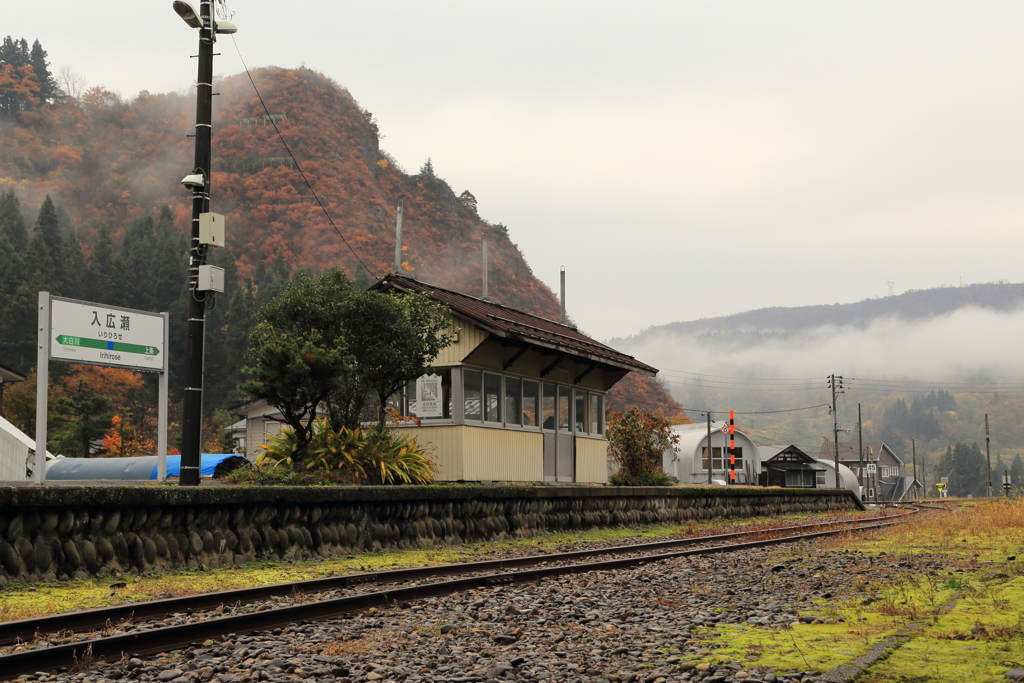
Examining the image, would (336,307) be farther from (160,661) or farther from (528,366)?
(160,661)

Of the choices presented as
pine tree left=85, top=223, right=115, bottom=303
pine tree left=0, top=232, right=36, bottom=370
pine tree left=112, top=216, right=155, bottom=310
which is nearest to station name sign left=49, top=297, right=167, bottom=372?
pine tree left=0, top=232, right=36, bottom=370

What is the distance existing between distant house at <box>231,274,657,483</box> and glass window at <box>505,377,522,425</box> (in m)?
0.02

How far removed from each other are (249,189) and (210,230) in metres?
115

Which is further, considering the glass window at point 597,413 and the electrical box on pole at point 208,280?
the glass window at point 597,413

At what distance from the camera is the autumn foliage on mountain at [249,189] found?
329 ft

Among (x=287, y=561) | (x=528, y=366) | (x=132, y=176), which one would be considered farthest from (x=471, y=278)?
(x=287, y=561)

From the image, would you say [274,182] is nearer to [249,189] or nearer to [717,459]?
[249,189]

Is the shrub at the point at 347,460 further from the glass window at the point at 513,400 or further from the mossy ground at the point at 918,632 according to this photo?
the mossy ground at the point at 918,632

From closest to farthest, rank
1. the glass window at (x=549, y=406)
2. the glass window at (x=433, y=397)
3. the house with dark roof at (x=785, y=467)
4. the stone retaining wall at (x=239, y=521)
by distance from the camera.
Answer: the stone retaining wall at (x=239, y=521) < the glass window at (x=433, y=397) < the glass window at (x=549, y=406) < the house with dark roof at (x=785, y=467)

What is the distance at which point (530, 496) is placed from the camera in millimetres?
19312

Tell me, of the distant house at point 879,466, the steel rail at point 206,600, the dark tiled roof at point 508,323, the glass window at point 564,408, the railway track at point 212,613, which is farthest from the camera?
the distant house at point 879,466

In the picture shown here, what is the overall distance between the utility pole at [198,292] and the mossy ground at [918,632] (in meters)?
8.85

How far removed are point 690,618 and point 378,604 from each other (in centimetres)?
290

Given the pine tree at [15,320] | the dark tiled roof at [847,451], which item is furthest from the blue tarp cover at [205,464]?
the dark tiled roof at [847,451]
